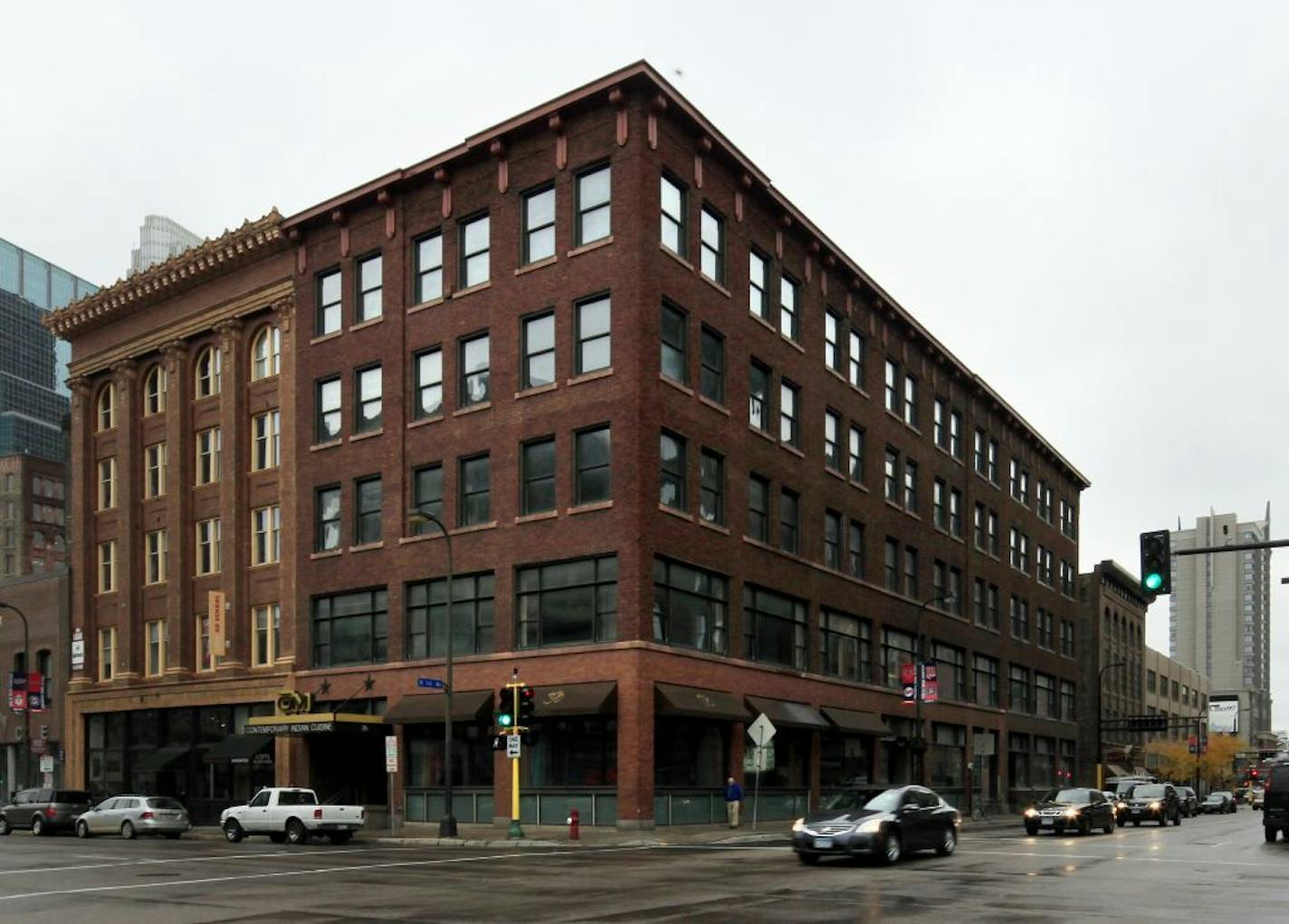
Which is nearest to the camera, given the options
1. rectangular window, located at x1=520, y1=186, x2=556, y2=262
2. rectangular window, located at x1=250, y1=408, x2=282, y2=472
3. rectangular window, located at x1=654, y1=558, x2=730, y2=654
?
rectangular window, located at x1=654, y1=558, x2=730, y2=654

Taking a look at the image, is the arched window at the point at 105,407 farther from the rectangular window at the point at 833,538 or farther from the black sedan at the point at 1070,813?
the black sedan at the point at 1070,813

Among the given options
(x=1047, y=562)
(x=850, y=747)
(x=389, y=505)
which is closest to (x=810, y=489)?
(x=850, y=747)

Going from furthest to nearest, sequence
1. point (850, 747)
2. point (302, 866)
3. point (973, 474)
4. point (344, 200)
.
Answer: point (973, 474)
point (850, 747)
point (344, 200)
point (302, 866)

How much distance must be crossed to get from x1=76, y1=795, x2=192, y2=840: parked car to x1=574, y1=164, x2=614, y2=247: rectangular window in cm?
2279

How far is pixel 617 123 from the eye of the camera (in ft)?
130

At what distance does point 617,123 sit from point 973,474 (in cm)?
3604

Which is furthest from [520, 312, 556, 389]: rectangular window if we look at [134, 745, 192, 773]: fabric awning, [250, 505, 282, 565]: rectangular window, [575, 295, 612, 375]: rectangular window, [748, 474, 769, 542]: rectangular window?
[134, 745, 192, 773]: fabric awning

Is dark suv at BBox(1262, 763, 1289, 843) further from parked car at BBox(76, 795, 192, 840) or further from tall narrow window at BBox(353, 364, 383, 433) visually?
parked car at BBox(76, 795, 192, 840)

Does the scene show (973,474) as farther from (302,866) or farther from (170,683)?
(302,866)

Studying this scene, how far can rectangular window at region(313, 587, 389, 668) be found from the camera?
148 feet

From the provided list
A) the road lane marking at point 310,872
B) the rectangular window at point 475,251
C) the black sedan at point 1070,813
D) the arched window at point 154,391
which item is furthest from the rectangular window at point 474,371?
the black sedan at point 1070,813

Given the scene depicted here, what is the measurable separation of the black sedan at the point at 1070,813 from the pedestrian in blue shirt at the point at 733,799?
8618 mm

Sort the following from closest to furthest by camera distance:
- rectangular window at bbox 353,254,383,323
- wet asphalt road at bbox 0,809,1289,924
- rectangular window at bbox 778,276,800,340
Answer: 1. wet asphalt road at bbox 0,809,1289,924
2. rectangular window at bbox 353,254,383,323
3. rectangular window at bbox 778,276,800,340

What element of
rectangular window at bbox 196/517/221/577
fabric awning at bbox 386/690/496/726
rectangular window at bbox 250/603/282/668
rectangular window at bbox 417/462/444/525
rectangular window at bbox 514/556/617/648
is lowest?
fabric awning at bbox 386/690/496/726
